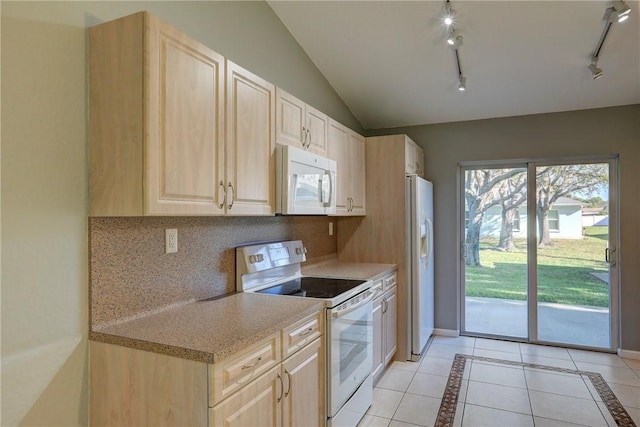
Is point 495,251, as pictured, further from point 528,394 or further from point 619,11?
point 619,11

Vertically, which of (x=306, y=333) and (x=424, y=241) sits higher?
(x=424, y=241)

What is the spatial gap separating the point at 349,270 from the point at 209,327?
1.81 metres

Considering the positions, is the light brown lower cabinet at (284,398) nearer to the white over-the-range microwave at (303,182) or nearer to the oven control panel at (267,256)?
the oven control panel at (267,256)

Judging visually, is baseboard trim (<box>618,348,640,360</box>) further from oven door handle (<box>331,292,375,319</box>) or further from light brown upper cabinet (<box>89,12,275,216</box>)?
light brown upper cabinet (<box>89,12,275,216</box>)

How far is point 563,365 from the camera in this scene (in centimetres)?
355

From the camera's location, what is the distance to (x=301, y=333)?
75.7 inches

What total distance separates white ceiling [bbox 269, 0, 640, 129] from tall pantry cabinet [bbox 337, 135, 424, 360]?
0.59m

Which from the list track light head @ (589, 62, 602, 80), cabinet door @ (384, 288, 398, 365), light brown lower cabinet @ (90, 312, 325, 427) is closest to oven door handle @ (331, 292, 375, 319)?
light brown lower cabinet @ (90, 312, 325, 427)

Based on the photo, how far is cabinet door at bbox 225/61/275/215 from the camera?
192 cm

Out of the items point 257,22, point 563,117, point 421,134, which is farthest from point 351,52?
point 563,117

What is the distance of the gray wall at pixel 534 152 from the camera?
371 cm

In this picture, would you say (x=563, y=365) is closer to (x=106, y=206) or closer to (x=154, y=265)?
(x=154, y=265)

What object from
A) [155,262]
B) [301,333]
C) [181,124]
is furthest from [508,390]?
[181,124]

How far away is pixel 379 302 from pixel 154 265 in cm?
189
